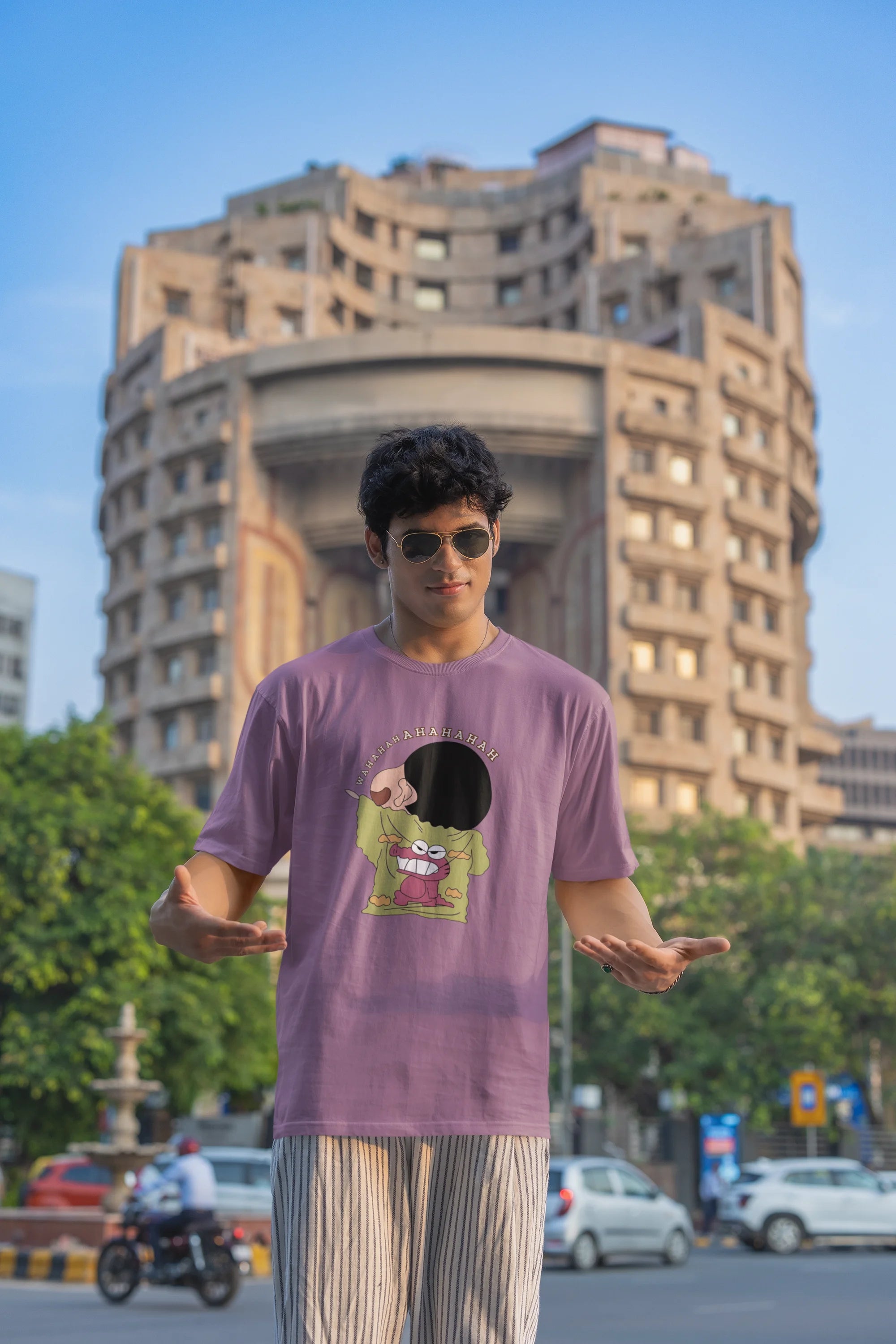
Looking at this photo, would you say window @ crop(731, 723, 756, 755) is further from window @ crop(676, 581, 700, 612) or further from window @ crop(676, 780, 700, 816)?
window @ crop(676, 581, 700, 612)

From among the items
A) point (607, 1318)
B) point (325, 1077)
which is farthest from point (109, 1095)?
point (325, 1077)

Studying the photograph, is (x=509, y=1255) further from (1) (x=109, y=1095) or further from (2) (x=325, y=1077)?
(1) (x=109, y=1095)

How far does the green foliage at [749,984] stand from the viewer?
3766 centimetres

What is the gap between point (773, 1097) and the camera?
A: 38719mm

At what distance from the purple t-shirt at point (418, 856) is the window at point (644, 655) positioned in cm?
5614

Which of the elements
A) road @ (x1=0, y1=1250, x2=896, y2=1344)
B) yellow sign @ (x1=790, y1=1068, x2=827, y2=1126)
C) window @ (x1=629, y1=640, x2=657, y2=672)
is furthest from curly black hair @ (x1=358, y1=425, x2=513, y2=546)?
window @ (x1=629, y1=640, x2=657, y2=672)

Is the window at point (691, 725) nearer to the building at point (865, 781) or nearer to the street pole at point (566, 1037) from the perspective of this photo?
the street pole at point (566, 1037)

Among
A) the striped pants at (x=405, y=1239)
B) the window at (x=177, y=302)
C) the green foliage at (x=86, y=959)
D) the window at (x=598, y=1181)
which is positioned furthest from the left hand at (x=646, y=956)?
the window at (x=177, y=302)

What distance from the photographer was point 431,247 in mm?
77812

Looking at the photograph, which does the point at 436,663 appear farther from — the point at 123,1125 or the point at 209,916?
the point at 123,1125

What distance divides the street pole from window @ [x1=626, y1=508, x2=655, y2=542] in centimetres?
2242

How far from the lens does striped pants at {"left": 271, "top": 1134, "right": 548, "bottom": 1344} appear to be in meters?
2.84

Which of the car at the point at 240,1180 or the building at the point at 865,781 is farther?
the building at the point at 865,781

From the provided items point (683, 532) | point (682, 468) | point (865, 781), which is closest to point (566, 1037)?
point (683, 532)
